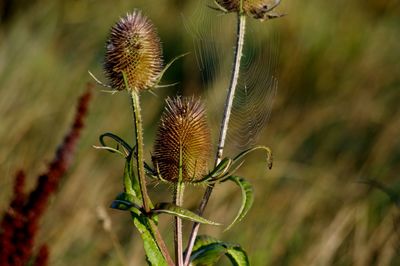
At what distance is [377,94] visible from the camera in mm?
6062

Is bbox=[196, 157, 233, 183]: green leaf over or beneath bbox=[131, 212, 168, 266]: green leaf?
over

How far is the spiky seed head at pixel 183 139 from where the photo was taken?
5.59 feet

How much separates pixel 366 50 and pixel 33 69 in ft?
9.53

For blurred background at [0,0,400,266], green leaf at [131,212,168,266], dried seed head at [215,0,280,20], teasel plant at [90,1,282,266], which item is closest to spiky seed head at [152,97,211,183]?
teasel plant at [90,1,282,266]

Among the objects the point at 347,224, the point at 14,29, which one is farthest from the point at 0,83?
the point at 347,224

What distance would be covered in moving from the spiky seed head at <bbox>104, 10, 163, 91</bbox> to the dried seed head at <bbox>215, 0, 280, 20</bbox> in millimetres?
173

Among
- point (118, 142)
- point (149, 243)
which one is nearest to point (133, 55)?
point (118, 142)

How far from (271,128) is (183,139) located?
4181 millimetres

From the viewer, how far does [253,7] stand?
1.75 m

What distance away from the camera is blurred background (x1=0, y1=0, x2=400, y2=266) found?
14.5 feet

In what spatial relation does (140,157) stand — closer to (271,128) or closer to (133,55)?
(133,55)

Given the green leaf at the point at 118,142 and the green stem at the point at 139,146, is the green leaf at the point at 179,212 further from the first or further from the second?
the green leaf at the point at 118,142

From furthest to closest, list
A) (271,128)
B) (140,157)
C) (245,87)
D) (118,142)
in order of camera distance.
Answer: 1. (271,128)
2. (245,87)
3. (118,142)
4. (140,157)

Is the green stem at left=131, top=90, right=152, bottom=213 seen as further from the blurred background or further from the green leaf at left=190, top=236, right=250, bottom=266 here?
the blurred background
